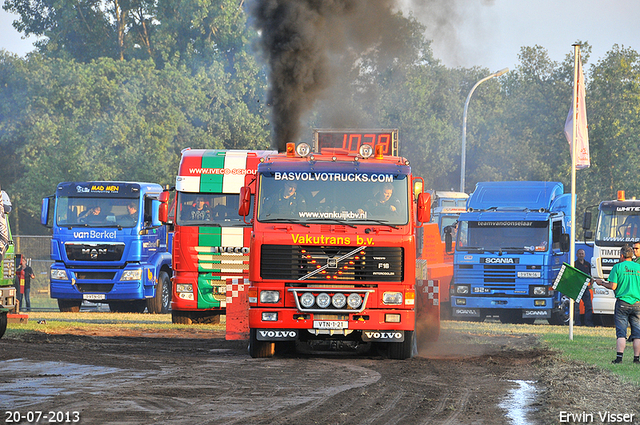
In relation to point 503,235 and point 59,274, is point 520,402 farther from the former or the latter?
point 59,274

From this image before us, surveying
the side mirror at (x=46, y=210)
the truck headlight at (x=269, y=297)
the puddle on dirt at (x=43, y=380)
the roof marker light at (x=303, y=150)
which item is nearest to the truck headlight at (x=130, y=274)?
the side mirror at (x=46, y=210)

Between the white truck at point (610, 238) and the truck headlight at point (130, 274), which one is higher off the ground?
the white truck at point (610, 238)

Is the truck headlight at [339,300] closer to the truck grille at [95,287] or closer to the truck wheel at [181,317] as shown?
the truck wheel at [181,317]

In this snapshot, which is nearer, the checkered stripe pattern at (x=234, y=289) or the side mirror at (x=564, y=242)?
the checkered stripe pattern at (x=234, y=289)

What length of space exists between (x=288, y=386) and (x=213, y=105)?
45155mm

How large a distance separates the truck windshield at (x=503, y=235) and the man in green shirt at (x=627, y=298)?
1107cm

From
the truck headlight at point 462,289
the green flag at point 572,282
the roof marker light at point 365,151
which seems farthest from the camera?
the truck headlight at point 462,289

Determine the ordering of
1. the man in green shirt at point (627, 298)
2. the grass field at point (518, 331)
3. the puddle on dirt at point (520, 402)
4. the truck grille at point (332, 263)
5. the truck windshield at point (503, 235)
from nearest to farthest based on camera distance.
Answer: the puddle on dirt at point (520, 402)
the truck grille at point (332, 263)
the man in green shirt at point (627, 298)
the grass field at point (518, 331)
the truck windshield at point (503, 235)

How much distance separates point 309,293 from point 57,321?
10.6m

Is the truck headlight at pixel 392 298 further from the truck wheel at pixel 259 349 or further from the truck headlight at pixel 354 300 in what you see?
the truck wheel at pixel 259 349

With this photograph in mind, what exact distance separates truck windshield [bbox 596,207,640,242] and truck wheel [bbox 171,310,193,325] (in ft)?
36.2

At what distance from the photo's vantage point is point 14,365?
12922 mm

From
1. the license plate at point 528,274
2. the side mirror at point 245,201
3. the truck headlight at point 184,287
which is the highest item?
the side mirror at point 245,201

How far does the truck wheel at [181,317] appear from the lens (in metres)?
20.7
